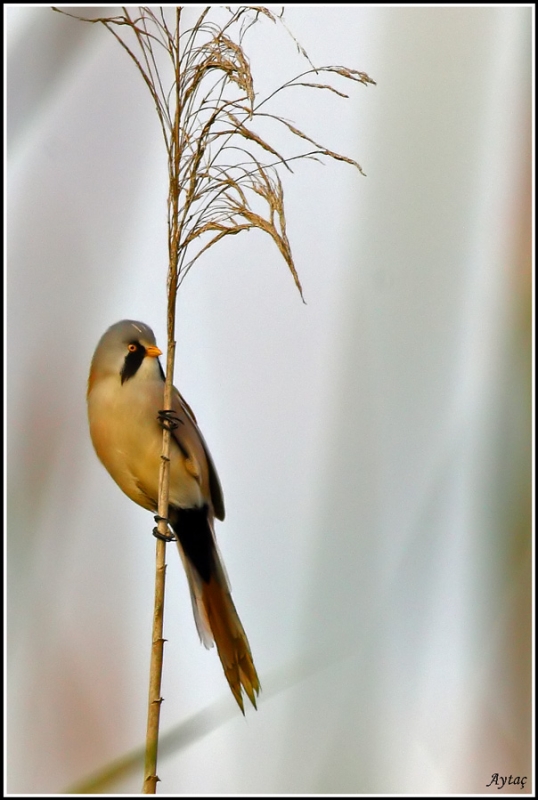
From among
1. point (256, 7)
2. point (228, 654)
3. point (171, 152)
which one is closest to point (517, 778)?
point (228, 654)

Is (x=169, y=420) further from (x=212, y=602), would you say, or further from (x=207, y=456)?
(x=212, y=602)

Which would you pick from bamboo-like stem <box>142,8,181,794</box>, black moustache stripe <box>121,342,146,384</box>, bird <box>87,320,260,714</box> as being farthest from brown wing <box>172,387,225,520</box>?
bamboo-like stem <box>142,8,181,794</box>

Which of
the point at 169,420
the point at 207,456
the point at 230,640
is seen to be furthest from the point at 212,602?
the point at 169,420

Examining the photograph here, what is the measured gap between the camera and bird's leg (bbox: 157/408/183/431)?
134cm

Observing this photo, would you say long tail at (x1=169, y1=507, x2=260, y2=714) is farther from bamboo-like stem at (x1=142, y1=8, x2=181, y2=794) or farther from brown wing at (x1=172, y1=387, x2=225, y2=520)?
bamboo-like stem at (x1=142, y1=8, x2=181, y2=794)

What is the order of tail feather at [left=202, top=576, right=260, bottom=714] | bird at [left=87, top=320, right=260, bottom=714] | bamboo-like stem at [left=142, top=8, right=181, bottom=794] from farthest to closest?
bird at [left=87, top=320, right=260, bottom=714]
tail feather at [left=202, top=576, right=260, bottom=714]
bamboo-like stem at [left=142, top=8, right=181, bottom=794]

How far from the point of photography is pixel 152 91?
1137mm

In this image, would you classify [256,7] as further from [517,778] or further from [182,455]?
[517,778]

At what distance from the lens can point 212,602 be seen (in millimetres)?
1547

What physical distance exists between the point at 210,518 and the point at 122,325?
17.9 inches

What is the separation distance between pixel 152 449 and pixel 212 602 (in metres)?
0.34

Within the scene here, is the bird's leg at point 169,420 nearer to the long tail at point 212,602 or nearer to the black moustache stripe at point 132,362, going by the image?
the black moustache stripe at point 132,362

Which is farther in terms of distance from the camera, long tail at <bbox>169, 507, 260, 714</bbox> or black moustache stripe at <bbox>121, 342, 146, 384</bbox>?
black moustache stripe at <bbox>121, 342, 146, 384</bbox>

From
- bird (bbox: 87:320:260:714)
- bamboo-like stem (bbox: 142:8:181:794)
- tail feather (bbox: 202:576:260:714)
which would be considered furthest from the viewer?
bird (bbox: 87:320:260:714)
